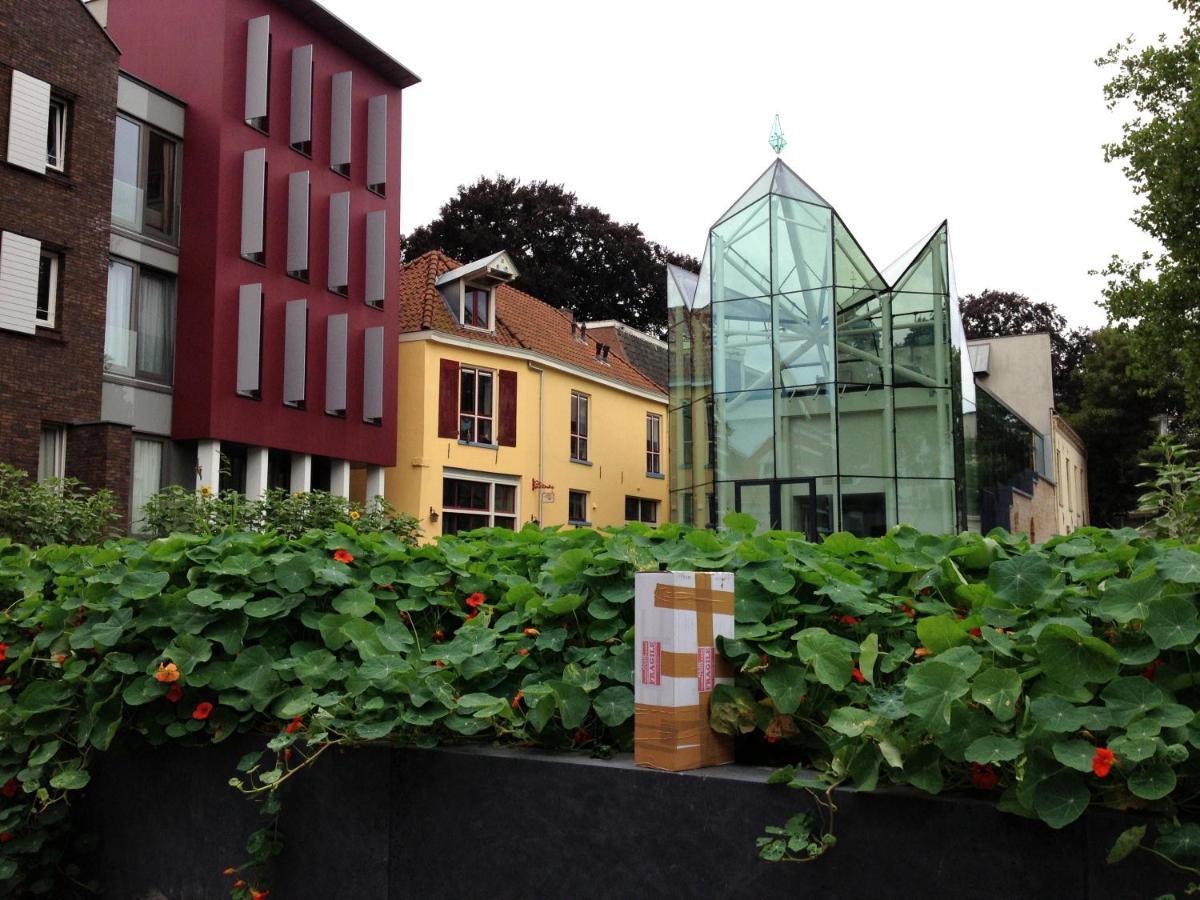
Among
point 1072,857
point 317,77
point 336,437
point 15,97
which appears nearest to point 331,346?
point 336,437

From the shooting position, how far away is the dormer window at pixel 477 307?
27781mm

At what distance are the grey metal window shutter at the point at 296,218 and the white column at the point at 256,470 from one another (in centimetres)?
393

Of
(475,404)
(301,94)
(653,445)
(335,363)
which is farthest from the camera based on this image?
(653,445)

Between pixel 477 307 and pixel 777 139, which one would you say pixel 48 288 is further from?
pixel 777 139

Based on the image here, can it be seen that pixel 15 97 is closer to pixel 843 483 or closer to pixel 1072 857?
pixel 843 483

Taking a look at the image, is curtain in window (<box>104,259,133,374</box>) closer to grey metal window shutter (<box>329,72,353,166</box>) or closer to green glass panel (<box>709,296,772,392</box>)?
grey metal window shutter (<box>329,72,353,166</box>)

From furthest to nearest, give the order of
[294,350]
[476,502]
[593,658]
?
[476,502] → [294,350] → [593,658]

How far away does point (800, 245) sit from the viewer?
2064cm

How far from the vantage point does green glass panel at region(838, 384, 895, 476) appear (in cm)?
1956

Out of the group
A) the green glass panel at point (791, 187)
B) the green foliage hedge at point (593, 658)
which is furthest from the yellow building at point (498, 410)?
the green foliage hedge at point (593, 658)

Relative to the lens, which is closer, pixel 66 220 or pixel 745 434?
pixel 66 220

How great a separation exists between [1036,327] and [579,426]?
21.5 meters

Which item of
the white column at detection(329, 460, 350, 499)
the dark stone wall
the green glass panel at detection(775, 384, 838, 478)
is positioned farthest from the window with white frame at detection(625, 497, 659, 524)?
the dark stone wall

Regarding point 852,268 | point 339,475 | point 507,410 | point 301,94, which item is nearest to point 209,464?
point 339,475
